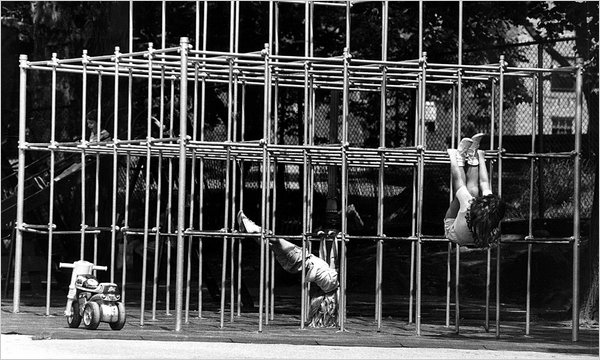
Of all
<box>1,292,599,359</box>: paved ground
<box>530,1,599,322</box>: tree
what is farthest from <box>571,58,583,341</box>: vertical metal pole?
<box>530,1,599,322</box>: tree

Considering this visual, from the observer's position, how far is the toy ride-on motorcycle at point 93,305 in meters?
12.5

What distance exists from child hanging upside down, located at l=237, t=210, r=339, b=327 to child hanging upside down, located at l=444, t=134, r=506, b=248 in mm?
1562

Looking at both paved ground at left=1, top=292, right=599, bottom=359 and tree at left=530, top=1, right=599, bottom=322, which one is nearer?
paved ground at left=1, top=292, right=599, bottom=359

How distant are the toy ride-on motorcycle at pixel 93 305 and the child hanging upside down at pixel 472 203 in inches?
134

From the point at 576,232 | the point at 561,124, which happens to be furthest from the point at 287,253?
the point at 561,124

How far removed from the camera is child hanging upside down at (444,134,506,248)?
12266mm

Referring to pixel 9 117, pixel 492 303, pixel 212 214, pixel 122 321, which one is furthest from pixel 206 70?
pixel 9 117

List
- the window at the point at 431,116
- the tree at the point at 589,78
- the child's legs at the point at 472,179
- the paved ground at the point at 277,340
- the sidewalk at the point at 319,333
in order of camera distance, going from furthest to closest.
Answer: the window at the point at 431,116 → the tree at the point at 589,78 → the child's legs at the point at 472,179 → the sidewalk at the point at 319,333 → the paved ground at the point at 277,340

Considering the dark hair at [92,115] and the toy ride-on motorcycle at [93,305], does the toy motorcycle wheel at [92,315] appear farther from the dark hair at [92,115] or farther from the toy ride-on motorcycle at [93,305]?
the dark hair at [92,115]

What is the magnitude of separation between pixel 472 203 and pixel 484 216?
21 cm

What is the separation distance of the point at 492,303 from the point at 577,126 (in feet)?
19.0

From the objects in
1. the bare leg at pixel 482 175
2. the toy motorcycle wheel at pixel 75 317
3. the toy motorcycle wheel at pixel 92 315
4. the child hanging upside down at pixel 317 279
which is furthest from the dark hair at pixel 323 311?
the toy motorcycle wheel at pixel 75 317

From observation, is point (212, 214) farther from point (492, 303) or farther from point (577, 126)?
point (577, 126)

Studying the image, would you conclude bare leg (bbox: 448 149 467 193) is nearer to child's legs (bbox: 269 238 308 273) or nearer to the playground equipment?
the playground equipment
